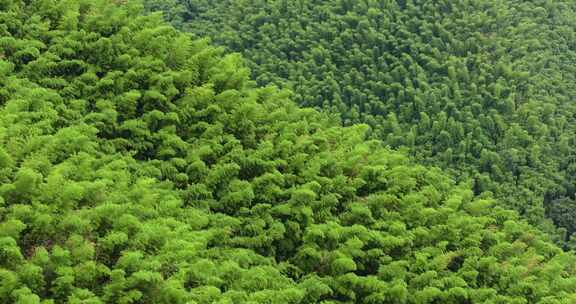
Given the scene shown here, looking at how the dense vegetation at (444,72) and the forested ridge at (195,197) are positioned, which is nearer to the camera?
the forested ridge at (195,197)

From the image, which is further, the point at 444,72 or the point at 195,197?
the point at 444,72

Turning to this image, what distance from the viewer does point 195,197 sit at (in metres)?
11.3

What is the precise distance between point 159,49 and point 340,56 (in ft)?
55.9

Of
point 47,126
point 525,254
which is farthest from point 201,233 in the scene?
point 525,254

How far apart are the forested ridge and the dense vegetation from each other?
476 inches

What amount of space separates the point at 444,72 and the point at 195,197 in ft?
70.4

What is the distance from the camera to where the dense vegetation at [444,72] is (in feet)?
88.2

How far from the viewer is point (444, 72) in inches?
1198

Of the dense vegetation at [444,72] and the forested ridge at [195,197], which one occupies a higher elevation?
the forested ridge at [195,197]

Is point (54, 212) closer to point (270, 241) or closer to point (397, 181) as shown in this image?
point (270, 241)

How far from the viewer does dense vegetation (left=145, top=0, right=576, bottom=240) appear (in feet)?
88.2

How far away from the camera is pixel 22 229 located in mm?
8023

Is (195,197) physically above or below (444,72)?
above

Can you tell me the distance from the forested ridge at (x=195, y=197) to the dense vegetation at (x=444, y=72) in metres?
12.1
